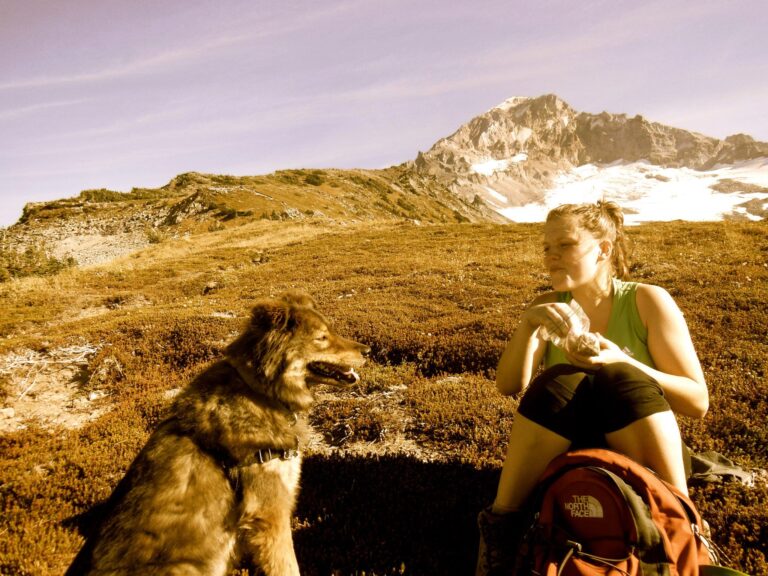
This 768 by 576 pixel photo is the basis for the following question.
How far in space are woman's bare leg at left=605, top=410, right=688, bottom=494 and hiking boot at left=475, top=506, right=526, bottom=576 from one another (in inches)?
40.0

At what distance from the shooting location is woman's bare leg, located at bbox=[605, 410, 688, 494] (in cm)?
273

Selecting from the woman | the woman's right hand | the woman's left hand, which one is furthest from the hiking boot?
the woman's right hand

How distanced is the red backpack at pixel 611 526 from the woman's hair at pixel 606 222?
200cm

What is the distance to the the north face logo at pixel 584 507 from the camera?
2.54 metres

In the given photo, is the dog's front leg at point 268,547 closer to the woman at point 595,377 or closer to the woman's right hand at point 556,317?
the woman at point 595,377

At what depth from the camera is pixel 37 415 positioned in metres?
7.65

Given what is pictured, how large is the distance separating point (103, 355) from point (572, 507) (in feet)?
34.1

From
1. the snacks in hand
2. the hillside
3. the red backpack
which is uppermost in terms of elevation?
the hillside

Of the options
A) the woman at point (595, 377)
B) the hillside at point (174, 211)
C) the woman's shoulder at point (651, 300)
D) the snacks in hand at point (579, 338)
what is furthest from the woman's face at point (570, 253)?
the hillside at point (174, 211)

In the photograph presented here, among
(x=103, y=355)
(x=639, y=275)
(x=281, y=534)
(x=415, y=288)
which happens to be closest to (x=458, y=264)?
(x=415, y=288)

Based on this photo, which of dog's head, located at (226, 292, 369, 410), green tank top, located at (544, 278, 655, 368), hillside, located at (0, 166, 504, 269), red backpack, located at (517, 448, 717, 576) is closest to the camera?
red backpack, located at (517, 448, 717, 576)

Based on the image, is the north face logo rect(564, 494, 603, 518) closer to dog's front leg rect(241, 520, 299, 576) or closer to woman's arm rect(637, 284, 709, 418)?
woman's arm rect(637, 284, 709, 418)

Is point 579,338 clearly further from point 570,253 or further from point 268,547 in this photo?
point 268,547

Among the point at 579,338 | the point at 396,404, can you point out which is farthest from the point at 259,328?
the point at 396,404
